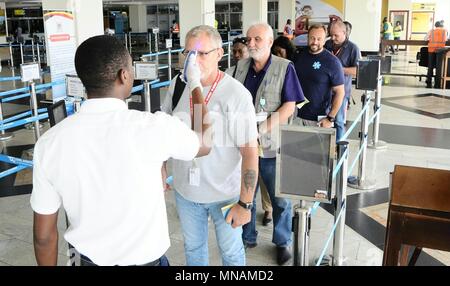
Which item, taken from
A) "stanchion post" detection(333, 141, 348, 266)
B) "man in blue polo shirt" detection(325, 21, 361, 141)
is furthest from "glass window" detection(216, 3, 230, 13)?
"stanchion post" detection(333, 141, 348, 266)

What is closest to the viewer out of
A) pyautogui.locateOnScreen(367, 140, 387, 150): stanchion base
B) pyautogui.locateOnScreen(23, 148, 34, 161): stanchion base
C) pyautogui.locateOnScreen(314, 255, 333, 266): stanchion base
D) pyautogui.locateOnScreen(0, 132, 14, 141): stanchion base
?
pyautogui.locateOnScreen(314, 255, 333, 266): stanchion base

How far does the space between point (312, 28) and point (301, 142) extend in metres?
2.52

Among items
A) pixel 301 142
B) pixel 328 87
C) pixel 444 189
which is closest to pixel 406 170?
pixel 444 189

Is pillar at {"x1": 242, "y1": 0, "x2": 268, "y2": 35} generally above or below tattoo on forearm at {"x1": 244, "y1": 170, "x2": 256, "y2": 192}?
above

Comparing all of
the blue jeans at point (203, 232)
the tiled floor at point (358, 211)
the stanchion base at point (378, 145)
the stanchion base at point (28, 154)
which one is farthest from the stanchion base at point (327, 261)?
the stanchion base at point (28, 154)

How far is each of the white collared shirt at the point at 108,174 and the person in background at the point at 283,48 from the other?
273 cm

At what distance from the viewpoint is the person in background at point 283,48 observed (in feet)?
13.6

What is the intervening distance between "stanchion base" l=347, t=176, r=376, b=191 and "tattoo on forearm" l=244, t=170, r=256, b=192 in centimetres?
302

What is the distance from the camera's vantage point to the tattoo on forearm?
2.25 metres

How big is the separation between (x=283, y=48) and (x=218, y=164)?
2.11m

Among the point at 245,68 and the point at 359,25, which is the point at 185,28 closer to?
the point at 359,25

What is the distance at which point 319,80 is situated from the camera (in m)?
4.02

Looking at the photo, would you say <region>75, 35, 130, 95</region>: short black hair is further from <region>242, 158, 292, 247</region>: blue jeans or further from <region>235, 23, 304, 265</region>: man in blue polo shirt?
<region>242, 158, 292, 247</region>: blue jeans

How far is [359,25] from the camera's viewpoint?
15164 mm
